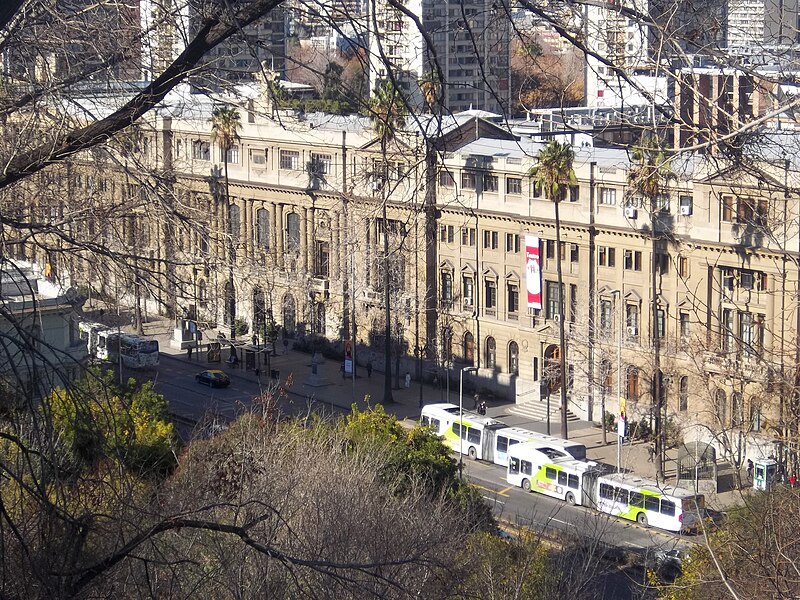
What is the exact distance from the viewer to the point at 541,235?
169 ft

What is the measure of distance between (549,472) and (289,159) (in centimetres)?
2519

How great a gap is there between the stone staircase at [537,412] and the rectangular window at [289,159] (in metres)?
16.1

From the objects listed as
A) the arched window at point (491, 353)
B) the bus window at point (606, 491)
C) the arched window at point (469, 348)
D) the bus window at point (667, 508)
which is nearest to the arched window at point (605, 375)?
the arched window at point (491, 353)

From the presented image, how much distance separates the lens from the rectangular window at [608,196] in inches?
1909

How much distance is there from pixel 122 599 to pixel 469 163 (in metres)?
46.1

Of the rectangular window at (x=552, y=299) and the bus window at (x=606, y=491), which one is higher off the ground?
the rectangular window at (x=552, y=299)

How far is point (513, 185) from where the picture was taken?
52375 mm

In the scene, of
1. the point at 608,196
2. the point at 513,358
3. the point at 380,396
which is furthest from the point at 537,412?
the point at 608,196

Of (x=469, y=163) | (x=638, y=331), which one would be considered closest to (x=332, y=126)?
(x=469, y=163)

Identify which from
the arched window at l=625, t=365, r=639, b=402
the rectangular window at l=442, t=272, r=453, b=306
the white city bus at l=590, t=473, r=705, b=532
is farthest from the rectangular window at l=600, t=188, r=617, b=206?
the white city bus at l=590, t=473, r=705, b=532

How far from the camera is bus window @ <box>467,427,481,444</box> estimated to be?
44938mm

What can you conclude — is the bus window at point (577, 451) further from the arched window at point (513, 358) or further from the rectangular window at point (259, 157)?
the rectangular window at point (259, 157)

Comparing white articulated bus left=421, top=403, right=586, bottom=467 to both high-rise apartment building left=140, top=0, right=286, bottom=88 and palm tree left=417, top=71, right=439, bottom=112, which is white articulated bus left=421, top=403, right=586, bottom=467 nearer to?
high-rise apartment building left=140, top=0, right=286, bottom=88

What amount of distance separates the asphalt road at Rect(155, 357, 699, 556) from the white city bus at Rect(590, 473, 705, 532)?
12.3 inches
